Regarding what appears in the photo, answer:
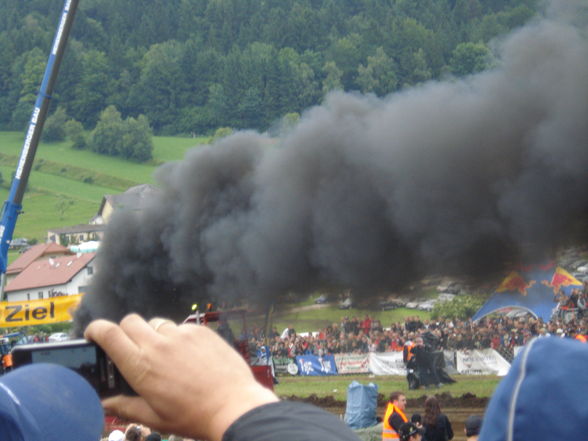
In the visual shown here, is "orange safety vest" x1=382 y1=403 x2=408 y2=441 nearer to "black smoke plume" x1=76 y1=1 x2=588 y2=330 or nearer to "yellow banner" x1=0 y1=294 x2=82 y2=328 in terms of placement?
"black smoke plume" x1=76 y1=1 x2=588 y2=330

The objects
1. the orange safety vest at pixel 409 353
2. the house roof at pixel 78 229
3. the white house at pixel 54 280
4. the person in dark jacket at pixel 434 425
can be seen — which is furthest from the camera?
the house roof at pixel 78 229

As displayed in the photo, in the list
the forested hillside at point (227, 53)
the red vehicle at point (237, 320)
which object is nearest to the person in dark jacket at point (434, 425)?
the red vehicle at point (237, 320)

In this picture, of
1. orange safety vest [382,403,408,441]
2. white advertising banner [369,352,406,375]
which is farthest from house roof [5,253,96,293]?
orange safety vest [382,403,408,441]

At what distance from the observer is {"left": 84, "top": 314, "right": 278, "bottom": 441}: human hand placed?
1.55 m

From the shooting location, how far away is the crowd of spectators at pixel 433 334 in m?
20.8

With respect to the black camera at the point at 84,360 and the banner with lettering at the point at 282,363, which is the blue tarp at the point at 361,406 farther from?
the black camera at the point at 84,360

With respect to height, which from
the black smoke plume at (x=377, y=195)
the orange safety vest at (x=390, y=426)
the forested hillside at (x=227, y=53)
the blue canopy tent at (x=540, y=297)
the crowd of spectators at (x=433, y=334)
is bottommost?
the crowd of spectators at (x=433, y=334)

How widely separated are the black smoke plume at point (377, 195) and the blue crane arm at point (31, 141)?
417cm

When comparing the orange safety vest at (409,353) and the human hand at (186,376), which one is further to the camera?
the orange safety vest at (409,353)

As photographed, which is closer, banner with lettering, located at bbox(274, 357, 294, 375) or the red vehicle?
the red vehicle

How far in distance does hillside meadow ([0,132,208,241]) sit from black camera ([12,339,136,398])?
81.8 m

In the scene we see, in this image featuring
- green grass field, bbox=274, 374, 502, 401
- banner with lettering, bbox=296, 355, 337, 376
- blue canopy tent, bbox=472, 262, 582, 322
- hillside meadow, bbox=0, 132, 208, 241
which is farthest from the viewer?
hillside meadow, bbox=0, 132, 208, 241

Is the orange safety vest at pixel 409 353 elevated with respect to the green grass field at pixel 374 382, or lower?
elevated

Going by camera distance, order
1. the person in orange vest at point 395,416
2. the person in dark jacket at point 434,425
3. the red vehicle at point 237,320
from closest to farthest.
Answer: the person in dark jacket at point 434,425 < the person in orange vest at point 395,416 < the red vehicle at point 237,320
